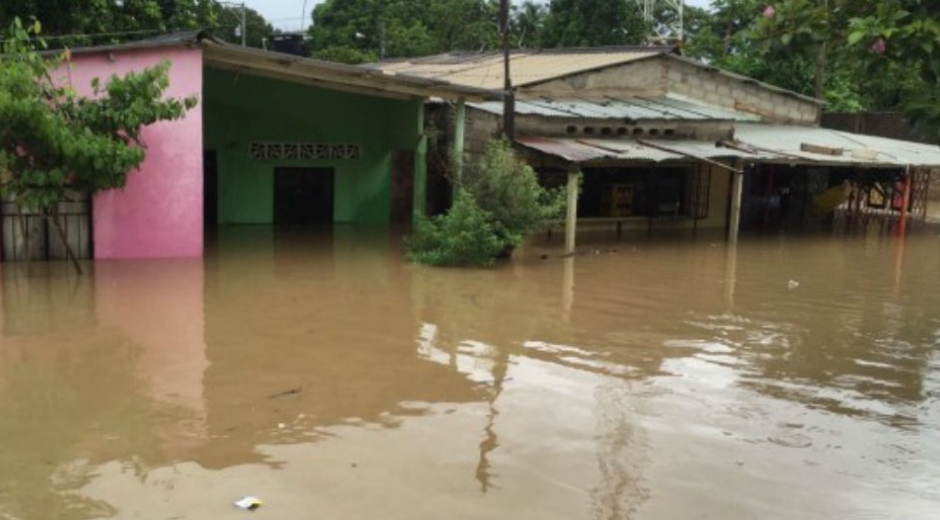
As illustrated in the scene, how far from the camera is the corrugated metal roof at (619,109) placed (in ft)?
60.6

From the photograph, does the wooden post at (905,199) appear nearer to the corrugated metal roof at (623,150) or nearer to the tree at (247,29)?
the corrugated metal roof at (623,150)

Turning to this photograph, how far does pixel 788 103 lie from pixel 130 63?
17.7 meters

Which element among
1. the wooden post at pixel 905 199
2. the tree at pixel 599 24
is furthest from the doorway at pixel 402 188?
the tree at pixel 599 24

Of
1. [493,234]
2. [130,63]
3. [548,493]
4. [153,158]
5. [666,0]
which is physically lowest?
[548,493]

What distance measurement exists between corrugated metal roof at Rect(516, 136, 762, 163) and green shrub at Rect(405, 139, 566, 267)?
1650mm

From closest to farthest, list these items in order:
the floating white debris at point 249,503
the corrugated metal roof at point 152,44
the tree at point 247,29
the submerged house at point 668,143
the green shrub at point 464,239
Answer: the floating white debris at point 249,503 < the corrugated metal roof at point 152,44 < the green shrub at point 464,239 < the submerged house at point 668,143 < the tree at point 247,29

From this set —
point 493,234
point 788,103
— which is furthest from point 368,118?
point 788,103

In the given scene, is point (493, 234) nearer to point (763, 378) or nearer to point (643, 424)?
point (763, 378)

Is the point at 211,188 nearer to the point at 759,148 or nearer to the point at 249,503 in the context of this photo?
the point at 759,148

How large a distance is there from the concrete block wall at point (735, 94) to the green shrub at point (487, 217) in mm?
8968

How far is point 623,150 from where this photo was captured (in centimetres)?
1744

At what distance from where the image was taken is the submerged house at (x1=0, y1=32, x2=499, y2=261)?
13352mm

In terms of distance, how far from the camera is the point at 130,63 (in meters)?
13.3

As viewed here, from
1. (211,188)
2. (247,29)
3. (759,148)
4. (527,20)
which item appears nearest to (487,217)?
(211,188)
